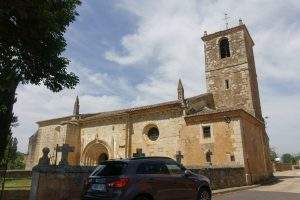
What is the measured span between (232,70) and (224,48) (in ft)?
9.15

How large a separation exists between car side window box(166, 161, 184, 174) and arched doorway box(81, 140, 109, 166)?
19.8 m

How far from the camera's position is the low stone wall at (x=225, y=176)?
1727 centimetres

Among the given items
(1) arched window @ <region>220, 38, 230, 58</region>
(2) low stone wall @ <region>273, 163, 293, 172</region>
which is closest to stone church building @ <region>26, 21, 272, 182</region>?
(1) arched window @ <region>220, 38, 230, 58</region>

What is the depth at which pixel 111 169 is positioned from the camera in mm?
7820

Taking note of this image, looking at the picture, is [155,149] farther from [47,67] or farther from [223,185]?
[47,67]

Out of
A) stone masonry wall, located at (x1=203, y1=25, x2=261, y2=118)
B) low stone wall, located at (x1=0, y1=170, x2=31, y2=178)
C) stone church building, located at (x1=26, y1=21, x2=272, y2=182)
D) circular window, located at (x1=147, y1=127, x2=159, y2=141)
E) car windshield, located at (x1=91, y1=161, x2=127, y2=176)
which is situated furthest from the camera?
stone masonry wall, located at (x1=203, y1=25, x2=261, y2=118)

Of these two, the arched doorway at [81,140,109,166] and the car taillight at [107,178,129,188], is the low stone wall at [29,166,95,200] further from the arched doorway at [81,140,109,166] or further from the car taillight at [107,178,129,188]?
the arched doorway at [81,140,109,166]

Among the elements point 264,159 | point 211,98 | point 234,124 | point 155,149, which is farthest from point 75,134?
point 264,159

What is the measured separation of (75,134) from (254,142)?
15.8m

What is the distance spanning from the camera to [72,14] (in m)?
11.8

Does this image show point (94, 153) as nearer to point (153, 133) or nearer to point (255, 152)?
point (153, 133)

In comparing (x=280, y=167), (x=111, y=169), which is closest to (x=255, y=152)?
(x=111, y=169)

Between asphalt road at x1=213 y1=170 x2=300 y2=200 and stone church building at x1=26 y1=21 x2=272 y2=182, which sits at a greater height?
stone church building at x1=26 y1=21 x2=272 y2=182

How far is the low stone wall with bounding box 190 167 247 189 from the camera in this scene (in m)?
17.3
